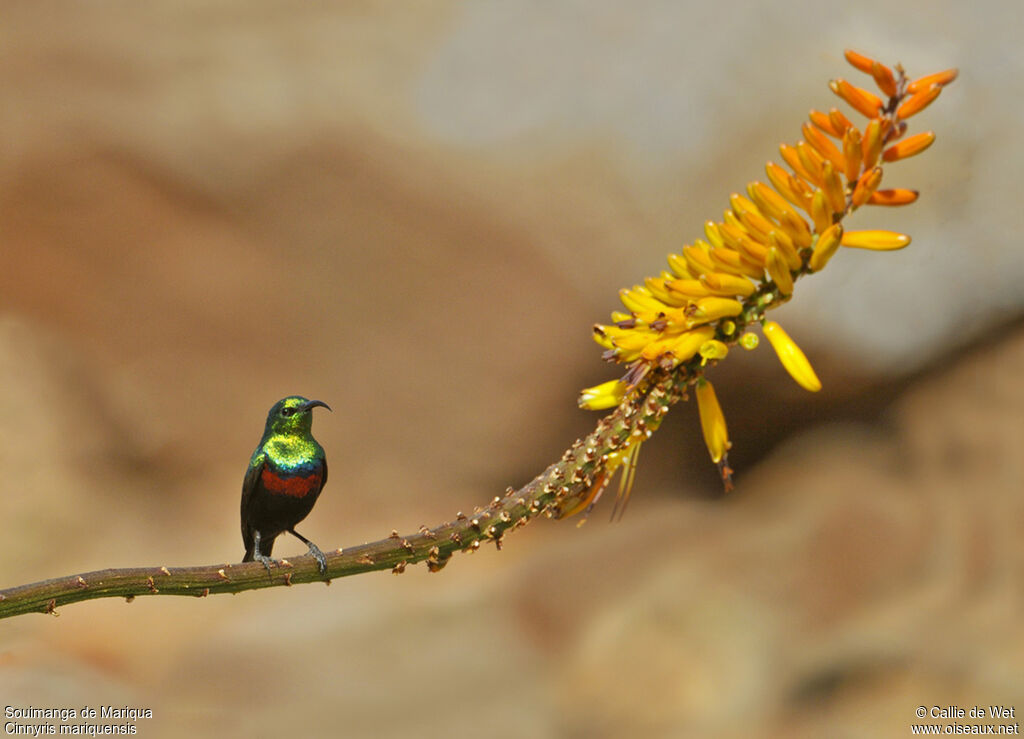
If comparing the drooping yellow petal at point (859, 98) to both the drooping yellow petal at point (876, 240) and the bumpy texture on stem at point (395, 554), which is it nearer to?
the drooping yellow petal at point (876, 240)

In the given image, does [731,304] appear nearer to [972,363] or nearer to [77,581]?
[77,581]

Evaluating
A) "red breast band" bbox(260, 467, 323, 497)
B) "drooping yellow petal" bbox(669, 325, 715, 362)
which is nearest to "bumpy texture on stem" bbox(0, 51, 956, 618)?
"drooping yellow petal" bbox(669, 325, 715, 362)

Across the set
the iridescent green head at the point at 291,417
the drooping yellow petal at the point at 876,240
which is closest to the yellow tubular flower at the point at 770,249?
the drooping yellow petal at the point at 876,240

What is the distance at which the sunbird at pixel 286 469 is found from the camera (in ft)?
2.44

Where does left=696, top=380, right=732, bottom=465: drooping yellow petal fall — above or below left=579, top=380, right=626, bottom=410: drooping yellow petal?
below

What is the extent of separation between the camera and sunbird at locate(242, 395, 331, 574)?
29.2 inches

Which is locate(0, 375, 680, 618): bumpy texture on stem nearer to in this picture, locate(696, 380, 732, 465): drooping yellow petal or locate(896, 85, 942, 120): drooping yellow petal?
locate(696, 380, 732, 465): drooping yellow petal

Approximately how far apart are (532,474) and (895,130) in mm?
1597

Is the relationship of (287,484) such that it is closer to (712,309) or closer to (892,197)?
(712,309)

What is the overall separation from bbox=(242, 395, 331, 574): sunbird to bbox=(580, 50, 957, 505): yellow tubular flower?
25 cm

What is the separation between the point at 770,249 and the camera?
0.54 metres

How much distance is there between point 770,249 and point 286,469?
1.33 feet

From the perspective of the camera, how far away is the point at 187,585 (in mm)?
519

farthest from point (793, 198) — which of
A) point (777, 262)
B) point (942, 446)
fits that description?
point (942, 446)
